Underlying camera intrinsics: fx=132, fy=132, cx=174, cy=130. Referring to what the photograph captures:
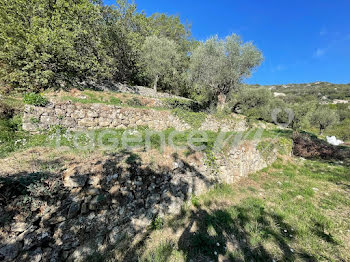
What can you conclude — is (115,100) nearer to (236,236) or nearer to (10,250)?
(10,250)

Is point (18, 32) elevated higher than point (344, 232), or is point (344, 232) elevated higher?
point (18, 32)

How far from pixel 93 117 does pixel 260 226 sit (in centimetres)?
889

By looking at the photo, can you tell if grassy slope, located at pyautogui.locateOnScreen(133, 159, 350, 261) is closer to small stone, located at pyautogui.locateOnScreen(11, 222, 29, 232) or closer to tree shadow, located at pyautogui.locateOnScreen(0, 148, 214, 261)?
tree shadow, located at pyautogui.locateOnScreen(0, 148, 214, 261)

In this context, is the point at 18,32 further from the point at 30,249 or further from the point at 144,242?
the point at 144,242

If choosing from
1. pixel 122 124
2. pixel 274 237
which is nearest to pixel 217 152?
pixel 274 237

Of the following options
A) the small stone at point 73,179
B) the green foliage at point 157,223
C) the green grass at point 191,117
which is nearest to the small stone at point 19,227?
the small stone at point 73,179

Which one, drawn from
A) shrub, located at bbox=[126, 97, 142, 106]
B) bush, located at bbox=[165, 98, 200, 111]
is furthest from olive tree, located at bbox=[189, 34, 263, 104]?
shrub, located at bbox=[126, 97, 142, 106]

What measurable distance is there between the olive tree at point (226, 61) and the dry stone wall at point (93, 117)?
607cm

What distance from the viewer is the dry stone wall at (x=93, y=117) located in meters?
6.13

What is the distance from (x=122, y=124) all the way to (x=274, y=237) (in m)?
8.61

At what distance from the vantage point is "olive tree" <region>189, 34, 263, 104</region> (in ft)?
44.2

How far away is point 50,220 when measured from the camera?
2.72 metres

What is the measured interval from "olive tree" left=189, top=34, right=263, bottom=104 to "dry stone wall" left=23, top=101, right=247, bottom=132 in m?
6.07

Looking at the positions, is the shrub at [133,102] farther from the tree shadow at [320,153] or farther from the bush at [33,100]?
the tree shadow at [320,153]
